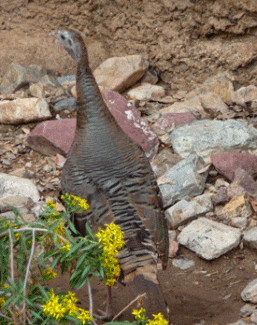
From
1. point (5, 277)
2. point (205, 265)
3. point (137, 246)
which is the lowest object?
point (205, 265)

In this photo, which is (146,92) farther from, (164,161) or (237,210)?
(237,210)

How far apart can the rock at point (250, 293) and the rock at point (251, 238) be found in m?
0.56

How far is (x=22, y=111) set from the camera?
5.86m

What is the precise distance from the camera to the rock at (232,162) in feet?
15.8

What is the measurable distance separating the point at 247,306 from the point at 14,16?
5358mm

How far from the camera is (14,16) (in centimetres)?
686

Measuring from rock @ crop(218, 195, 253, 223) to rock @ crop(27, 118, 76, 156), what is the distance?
78.8 inches

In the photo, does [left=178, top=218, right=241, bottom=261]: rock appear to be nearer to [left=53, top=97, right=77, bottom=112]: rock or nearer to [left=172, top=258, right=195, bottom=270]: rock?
[left=172, top=258, right=195, bottom=270]: rock

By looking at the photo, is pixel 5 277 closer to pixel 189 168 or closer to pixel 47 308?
pixel 47 308

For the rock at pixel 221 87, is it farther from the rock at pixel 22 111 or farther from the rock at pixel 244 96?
the rock at pixel 22 111

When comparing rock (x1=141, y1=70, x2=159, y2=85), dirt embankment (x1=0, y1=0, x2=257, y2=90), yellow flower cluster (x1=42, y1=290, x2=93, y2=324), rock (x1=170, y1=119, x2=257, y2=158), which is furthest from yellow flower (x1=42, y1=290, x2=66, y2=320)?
rock (x1=141, y1=70, x2=159, y2=85)

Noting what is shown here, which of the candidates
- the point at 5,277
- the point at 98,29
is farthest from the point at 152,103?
the point at 5,277

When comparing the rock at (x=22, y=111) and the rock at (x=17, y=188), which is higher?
the rock at (x=22, y=111)

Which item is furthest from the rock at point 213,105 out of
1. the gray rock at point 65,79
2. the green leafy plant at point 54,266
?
the green leafy plant at point 54,266
